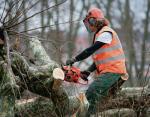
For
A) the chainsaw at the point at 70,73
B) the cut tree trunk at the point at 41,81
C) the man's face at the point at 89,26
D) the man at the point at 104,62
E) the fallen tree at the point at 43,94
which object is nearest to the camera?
the fallen tree at the point at 43,94

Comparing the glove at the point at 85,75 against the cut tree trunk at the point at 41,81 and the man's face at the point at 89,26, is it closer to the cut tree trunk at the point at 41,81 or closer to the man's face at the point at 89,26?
the cut tree trunk at the point at 41,81

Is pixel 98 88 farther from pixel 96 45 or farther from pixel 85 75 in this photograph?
pixel 96 45

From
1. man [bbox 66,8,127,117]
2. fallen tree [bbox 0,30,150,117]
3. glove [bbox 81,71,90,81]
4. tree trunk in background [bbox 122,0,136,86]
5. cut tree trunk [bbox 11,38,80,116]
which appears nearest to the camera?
fallen tree [bbox 0,30,150,117]

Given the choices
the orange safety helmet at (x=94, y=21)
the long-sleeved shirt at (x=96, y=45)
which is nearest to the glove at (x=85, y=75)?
the long-sleeved shirt at (x=96, y=45)

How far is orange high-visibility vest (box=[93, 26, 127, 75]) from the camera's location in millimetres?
10664

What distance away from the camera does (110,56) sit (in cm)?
1068

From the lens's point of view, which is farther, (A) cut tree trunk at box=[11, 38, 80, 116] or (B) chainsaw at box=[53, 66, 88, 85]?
(A) cut tree trunk at box=[11, 38, 80, 116]

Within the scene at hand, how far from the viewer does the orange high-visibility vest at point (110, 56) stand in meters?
10.7

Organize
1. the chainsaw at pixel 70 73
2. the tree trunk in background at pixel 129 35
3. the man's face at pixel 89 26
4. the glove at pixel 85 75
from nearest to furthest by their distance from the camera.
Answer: the chainsaw at pixel 70 73 → the glove at pixel 85 75 → the man's face at pixel 89 26 → the tree trunk in background at pixel 129 35

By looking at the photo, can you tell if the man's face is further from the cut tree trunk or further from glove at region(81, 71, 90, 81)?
the cut tree trunk

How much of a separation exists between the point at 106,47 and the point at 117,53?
0.70 feet

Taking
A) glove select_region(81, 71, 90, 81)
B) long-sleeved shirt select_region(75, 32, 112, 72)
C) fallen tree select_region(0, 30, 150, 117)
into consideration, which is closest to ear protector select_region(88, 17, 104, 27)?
long-sleeved shirt select_region(75, 32, 112, 72)

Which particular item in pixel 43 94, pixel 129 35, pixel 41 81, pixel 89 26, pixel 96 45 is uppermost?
pixel 89 26

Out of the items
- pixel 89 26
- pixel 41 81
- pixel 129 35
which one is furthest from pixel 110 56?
pixel 129 35
